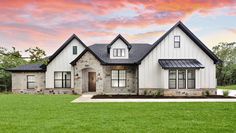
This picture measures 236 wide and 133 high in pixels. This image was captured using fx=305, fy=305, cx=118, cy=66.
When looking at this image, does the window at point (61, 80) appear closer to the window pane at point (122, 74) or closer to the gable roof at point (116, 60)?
the gable roof at point (116, 60)

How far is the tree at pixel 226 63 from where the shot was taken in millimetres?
55062

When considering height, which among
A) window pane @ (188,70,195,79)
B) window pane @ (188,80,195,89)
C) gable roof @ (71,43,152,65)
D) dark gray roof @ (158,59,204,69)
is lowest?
window pane @ (188,80,195,89)

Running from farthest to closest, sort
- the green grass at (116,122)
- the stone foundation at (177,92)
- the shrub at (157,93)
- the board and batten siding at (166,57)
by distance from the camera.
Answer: the board and batten siding at (166,57) < the shrub at (157,93) < the stone foundation at (177,92) < the green grass at (116,122)

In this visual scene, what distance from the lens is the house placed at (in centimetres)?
2842

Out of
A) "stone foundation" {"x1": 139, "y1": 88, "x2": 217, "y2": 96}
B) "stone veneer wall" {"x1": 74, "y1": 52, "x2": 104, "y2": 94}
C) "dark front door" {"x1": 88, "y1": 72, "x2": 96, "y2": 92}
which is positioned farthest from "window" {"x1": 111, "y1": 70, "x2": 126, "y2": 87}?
"stone foundation" {"x1": 139, "y1": 88, "x2": 217, "y2": 96}

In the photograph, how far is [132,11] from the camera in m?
28.3

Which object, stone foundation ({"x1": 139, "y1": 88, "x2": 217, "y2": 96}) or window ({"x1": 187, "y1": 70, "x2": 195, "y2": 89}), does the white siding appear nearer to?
stone foundation ({"x1": 139, "y1": 88, "x2": 217, "y2": 96})

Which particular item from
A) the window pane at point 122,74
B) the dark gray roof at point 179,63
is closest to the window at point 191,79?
the dark gray roof at point 179,63

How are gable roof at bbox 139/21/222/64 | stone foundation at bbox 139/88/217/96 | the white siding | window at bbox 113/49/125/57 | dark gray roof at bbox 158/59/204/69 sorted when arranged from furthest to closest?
window at bbox 113/49/125/57
the white siding
gable roof at bbox 139/21/222/64
stone foundation at bbox 139/88/217/96
dark gray roof at bbox 158/59/204/69

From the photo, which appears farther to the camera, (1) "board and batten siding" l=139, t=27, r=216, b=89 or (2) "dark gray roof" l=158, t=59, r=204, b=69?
(1) "board and batten siding" l=139, t=27, r=216, b=89

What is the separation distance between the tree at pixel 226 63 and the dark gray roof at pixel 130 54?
2491 cm

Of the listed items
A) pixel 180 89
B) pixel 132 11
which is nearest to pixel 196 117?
pixel 180 89

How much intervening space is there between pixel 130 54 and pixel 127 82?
3422 millimetres

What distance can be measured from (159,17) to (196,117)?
68.3ft
